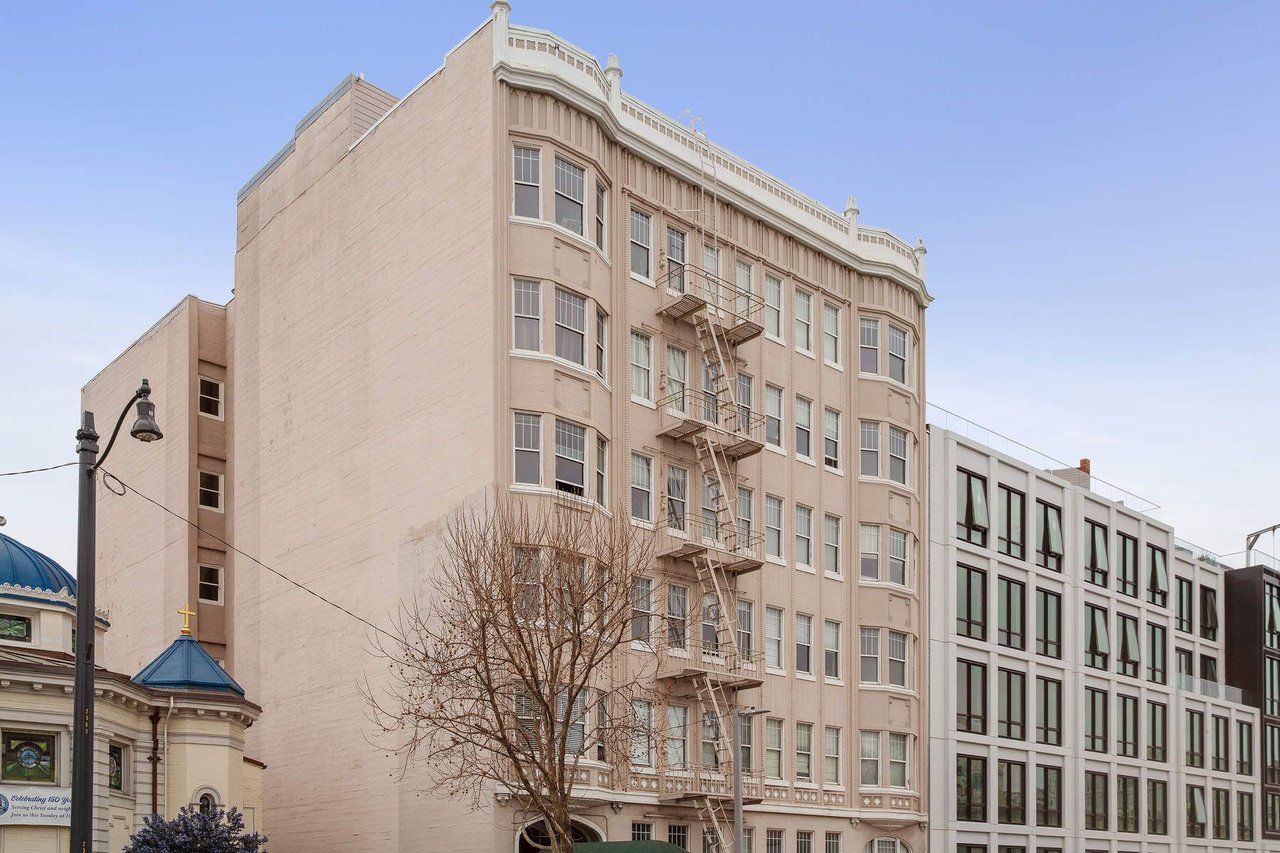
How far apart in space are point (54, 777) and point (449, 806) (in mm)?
8899

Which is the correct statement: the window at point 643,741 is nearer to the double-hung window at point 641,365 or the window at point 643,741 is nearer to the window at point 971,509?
the double-hung window at point 641,365

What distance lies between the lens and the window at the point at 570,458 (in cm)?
3656

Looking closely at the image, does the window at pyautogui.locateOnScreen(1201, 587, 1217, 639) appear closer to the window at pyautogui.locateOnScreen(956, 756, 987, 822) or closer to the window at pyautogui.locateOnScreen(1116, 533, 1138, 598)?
the window at pyautogui.locateOnScreen(1116, 533, 1138, 598)

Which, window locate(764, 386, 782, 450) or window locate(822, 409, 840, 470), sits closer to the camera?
window locate(764, 386, 782, 450)

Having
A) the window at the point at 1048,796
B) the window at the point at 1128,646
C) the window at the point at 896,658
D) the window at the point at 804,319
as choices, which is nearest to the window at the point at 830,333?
the window at the point at 804,319

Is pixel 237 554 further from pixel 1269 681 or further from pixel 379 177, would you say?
pixel 1269 681

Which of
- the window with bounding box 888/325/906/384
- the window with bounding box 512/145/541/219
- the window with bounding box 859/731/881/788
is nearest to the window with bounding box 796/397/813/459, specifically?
the window with bounding box 888/325/906/384

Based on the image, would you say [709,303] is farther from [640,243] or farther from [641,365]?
[641,365]

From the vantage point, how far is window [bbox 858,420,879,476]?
4797 cm

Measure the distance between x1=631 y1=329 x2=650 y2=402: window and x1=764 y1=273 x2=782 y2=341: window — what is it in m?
5.38

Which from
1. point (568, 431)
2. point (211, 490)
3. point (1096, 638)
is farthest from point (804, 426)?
point (1096, 638)

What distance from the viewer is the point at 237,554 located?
47.6 meters

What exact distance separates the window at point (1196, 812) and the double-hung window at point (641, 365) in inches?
1527

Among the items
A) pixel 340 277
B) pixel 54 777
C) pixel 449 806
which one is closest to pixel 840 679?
pixel 449 806
